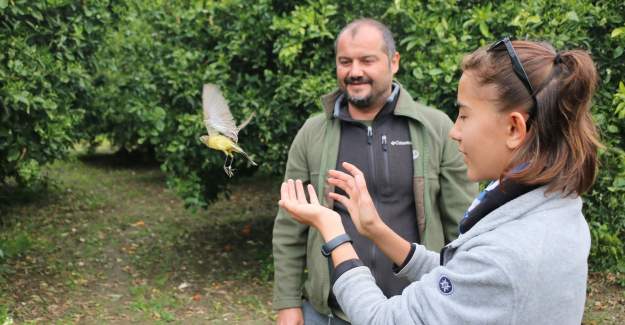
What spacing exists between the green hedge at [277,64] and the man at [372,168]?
1827mm

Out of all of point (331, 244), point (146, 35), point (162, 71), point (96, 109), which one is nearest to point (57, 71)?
point (162, 71)

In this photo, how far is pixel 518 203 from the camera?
177 cm

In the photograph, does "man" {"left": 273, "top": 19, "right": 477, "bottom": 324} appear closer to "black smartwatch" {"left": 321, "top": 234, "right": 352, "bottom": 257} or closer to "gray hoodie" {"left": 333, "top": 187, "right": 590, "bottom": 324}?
"black smartwatch" {"left": 321, "top": 234, "right": 352, "bottom": 257}

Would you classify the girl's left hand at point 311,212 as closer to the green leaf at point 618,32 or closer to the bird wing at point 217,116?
the bird wing at point 217,116

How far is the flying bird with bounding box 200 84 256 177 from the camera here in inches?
111

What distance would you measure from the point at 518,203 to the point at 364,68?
1.83 meters

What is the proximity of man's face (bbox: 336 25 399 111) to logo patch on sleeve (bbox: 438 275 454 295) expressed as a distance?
1721mm

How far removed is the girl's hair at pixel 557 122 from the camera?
1.76 m

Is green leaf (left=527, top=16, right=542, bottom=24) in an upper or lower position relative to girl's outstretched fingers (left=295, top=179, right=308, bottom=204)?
upper

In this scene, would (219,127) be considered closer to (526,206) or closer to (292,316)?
(292,316)

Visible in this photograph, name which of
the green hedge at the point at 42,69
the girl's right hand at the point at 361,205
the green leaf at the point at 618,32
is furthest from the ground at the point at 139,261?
the girl's right hand at the point at 361,205

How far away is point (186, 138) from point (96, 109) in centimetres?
366

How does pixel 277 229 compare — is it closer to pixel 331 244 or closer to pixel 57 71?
pixel 331 244

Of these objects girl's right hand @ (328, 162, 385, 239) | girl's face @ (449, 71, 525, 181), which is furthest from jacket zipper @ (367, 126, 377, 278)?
girl's face @ (449, 71, 525, 181)
